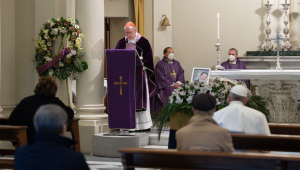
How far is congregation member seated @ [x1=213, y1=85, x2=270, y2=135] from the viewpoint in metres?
4.93

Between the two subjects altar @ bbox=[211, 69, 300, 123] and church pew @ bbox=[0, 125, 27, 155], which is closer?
church pew @ bbox=[0, 125, 27, 155]

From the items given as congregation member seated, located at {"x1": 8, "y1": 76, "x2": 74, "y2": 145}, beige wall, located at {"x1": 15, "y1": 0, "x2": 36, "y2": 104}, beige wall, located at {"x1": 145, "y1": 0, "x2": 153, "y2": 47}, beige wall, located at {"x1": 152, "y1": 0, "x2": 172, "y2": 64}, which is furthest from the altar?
congregation member seated, located at {"x1": 8, "y1": 76, "x2": 74, "y2": 145}

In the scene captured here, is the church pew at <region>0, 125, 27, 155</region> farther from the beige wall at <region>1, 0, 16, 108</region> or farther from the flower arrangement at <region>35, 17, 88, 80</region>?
the beige wall at <region>1, 0, 16, 108</region>

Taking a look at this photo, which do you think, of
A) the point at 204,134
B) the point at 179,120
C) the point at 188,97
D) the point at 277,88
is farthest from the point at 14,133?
the point at 277,88

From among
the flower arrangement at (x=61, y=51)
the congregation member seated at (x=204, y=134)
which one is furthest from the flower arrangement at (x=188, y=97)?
the flower arrangement at (x=61, y=51)

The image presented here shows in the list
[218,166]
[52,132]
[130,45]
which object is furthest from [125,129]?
[52,132]

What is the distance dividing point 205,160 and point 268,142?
1171 mm

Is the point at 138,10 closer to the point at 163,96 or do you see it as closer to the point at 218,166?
the point at 163,96

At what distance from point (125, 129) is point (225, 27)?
4314 millimetres

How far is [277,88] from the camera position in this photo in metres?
10.1

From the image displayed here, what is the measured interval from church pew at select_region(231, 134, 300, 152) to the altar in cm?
466

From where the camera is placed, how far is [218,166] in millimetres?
4160

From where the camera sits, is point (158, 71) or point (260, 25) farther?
point (260, 25)

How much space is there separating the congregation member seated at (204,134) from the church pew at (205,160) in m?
0.11
